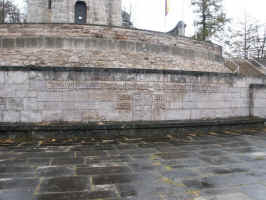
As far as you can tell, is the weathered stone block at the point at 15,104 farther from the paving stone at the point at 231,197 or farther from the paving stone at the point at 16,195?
the paving stone at the point at 231,197

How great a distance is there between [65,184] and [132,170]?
1.23 meters

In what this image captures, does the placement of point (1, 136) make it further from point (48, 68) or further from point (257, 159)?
point (257, 159)

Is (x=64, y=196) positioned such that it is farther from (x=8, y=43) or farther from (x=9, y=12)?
(x=9, y=12)

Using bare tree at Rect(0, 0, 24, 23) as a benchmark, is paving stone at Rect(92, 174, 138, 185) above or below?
below

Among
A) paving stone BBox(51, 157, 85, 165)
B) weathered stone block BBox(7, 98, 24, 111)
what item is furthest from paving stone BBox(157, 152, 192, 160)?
weathered stone block BBox(7, 98, 24, 111)

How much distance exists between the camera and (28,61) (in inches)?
393

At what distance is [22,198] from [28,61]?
325 inches

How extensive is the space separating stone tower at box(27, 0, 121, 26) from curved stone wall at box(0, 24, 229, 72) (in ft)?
25.7

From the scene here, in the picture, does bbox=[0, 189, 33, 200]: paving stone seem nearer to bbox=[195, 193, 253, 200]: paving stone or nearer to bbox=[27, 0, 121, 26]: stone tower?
bbox=[195, 193, 253, 200]: paving stone

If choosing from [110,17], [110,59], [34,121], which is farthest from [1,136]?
[110,17]

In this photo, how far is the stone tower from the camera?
18406 millimetres

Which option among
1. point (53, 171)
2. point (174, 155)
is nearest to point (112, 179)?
point (53, 171)

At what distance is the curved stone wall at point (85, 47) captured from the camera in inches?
406

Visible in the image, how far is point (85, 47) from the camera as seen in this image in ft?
36.6
